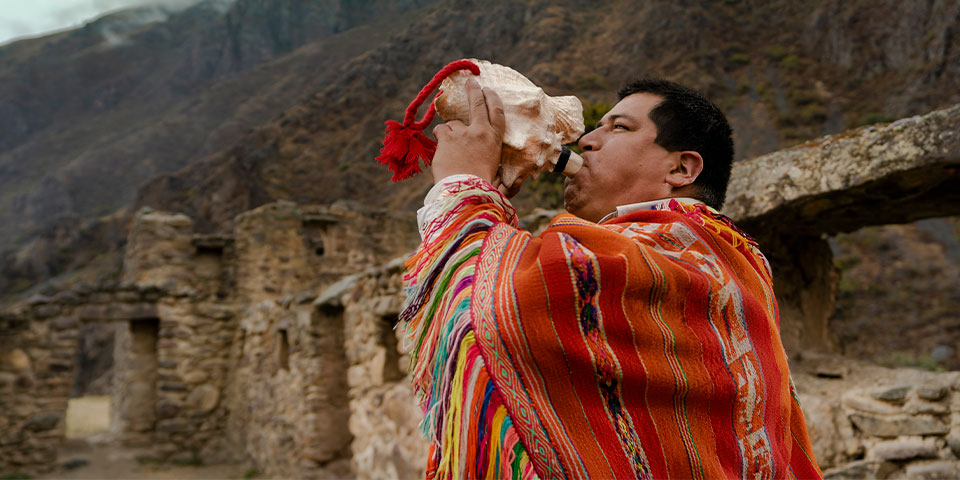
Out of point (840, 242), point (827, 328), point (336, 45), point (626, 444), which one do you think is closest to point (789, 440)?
point (626, 444)

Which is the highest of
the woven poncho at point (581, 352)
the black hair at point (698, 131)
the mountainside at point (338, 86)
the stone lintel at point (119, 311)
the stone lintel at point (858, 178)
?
the mountainside at point (338, 86)

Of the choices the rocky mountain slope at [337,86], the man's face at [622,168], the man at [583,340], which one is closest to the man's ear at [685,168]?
the man's face at [622,168]

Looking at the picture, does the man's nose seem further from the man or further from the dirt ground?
the dirt ground

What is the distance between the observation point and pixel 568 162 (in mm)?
1354

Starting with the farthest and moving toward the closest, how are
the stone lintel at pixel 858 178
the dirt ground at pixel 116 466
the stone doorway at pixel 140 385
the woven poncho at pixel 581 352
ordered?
1. the stone doorway at pixel 140 385
2. the dirt ground at pixel 116 466
3. the stone lintel at pixel 858 178
4. the woven poncho at pixel 581 352

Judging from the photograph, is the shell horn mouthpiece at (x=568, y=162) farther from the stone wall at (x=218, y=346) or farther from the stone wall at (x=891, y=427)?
the stone wall at (x=218, y=346)

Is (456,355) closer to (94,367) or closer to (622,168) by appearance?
(622,168)

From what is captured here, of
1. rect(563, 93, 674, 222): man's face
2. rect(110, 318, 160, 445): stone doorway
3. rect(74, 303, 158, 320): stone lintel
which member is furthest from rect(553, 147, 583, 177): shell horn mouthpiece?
rect(110, 318, 160, 445): stone doorway

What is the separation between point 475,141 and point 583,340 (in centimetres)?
42

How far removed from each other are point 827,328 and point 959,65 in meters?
17.6

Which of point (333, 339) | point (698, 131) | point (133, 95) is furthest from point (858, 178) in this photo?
point (133, 95)

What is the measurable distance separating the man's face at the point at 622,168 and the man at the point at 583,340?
12 centimetres

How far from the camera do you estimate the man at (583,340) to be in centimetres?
98

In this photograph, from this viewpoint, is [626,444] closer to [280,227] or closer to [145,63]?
[280,227]
